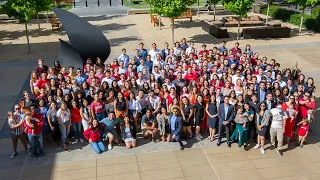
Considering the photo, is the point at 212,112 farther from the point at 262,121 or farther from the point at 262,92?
the point at 262,92

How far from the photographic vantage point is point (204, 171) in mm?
8742

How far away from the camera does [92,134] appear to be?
371 inches

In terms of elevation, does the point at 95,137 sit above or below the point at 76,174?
above

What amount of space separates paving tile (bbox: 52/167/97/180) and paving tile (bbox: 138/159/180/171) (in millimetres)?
1211

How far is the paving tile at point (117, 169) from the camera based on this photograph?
8703 mm

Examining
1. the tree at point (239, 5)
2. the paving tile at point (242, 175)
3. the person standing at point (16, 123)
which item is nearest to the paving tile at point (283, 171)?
the paving tile at point (242, 175)

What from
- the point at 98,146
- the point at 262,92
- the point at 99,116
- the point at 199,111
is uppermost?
the point at 262,92

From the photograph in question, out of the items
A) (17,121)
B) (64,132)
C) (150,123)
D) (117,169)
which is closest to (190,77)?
(150,123)

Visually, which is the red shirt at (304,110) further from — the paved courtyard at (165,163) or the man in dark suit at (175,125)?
the man in dark suit at (175,125)

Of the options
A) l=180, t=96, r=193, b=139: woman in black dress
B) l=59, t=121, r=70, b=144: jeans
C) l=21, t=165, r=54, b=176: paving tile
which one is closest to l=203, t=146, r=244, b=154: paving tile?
l=180, t=96, r=193, b=139: woman in black dress

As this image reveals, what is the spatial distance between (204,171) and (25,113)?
189 inches

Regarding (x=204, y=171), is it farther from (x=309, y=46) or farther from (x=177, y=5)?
(x=309, y=46)

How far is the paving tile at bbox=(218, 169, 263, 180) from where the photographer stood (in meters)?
8.43

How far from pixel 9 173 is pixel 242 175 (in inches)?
228
